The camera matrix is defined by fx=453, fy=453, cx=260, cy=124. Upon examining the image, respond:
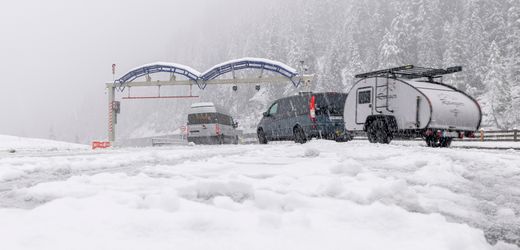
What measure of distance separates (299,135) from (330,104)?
5.54 ft

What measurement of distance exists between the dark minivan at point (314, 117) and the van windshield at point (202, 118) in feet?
26.7

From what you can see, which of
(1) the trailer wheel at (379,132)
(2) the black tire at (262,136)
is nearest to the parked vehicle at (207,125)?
(2) the black tire at (262,136)

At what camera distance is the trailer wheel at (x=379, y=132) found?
597 inches

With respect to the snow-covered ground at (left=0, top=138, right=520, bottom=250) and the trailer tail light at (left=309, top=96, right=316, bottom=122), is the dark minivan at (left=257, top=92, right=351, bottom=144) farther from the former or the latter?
the snow-covered ground at (left=0, top=138, right=520, bottom=250)

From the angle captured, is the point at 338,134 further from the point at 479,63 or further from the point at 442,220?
the point at 479,63

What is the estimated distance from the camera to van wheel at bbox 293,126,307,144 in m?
17.1

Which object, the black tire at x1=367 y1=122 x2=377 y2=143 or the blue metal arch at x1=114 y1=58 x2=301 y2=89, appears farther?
the blue metal arch at x1=114 y1=58 x2=301 y2=89

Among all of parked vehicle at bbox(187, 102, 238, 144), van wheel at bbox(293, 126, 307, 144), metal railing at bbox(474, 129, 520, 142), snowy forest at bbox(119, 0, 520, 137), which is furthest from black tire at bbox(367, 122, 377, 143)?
snowy forest at bbox(119, 0, 520, 137)

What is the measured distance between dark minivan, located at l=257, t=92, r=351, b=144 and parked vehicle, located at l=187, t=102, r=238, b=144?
799 centimetres

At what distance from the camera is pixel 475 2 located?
64000 mm

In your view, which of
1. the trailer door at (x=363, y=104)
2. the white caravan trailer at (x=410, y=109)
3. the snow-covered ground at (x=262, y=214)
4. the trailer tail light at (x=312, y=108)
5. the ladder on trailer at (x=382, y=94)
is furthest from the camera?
the trailer tail light at (x=312, y=108)

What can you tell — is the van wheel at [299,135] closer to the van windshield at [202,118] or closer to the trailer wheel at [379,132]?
the trailer wheel at [379,132]

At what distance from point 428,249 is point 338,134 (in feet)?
48.2

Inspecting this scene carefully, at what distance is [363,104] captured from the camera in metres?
15.8
